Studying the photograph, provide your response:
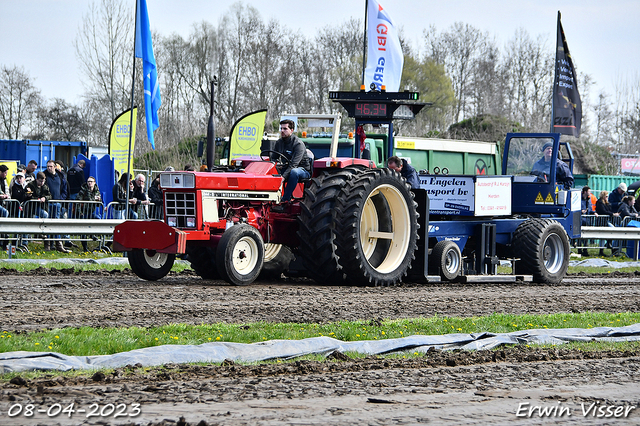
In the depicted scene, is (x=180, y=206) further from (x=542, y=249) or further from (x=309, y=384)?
(x=542, y=249)

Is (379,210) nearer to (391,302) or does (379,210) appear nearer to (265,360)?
(391,302)

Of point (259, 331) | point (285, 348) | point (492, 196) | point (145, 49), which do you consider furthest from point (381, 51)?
point (285, 348)

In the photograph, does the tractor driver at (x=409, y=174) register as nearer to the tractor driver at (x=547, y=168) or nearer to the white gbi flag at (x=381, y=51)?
the tractor driver at (x=547, y=168)

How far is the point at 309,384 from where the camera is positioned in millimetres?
5156

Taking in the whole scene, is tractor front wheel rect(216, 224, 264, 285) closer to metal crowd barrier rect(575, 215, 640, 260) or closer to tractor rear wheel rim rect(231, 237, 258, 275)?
tractor rear wheel rim rect(231, 237, 258, 275)

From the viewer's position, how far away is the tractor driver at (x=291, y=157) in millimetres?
11438

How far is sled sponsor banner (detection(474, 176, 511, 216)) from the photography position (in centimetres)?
1336

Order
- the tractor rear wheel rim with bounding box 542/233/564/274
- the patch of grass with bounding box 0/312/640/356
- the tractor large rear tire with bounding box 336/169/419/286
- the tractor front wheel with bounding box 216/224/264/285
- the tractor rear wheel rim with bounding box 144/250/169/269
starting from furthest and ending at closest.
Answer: the tractor rear wheel rim with bounding box 542/233/564/274
the tractor large rear tire with bounding box 336/169/419/286
the tractor rear wheel rim with bounding box 144/250/169/269
the tractor front wheel with bounding box 216/224/264/285
the patch of grass with bounding box 0/312/640/356

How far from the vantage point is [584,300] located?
35.9 feet

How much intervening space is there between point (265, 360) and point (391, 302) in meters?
4.02

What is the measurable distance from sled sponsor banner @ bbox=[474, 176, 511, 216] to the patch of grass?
4566 mm

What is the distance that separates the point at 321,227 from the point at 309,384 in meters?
6.00

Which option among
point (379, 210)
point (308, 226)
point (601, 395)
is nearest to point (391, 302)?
point (308, 226)

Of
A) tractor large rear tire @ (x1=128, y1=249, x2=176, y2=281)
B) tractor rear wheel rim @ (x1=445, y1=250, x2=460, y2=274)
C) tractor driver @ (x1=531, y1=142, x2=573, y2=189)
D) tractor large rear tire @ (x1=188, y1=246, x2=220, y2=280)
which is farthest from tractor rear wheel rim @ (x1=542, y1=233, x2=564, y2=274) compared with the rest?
tractor large rear tire @ (x1=128, y1=249, x2=176, y2=281)
